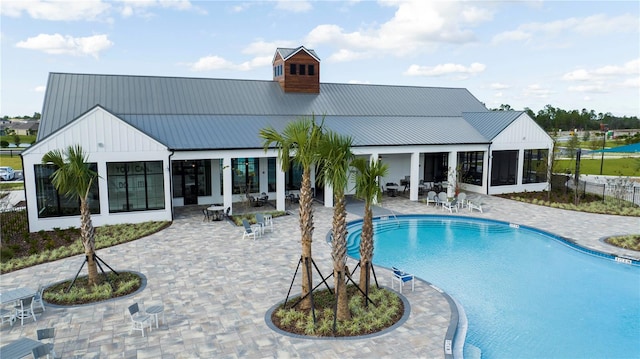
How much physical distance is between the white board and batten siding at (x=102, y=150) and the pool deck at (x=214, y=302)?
2.38 m

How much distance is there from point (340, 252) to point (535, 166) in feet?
75.3

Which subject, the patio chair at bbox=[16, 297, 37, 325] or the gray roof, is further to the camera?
the gray roof

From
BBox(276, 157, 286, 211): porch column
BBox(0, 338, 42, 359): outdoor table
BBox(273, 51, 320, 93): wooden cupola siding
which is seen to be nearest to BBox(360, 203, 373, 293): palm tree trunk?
BBox(0, 338, 42, 359): outdoor table

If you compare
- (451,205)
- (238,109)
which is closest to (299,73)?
(238,109)

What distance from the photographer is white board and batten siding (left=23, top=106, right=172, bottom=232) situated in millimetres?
17438

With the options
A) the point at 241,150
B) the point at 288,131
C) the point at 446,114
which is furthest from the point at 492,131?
the point at 288,131

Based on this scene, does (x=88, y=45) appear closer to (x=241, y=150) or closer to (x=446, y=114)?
(x=241, y=150)

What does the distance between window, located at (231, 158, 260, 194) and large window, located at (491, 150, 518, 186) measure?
49.0ft

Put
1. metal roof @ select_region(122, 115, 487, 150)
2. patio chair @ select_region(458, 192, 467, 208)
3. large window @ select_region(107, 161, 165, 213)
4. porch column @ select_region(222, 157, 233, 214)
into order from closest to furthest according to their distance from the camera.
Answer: large window @ select_region(107, 161, 165, 213) < porch column @ select_region(222, 157, 233, 214) < metal roof @ select_region(122, 115, 487, 150) < patio chair @ select_region(458, 192, 467, 208)

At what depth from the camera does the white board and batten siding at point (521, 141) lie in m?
26.8

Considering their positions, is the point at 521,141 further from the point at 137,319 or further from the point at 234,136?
the point at 137,319

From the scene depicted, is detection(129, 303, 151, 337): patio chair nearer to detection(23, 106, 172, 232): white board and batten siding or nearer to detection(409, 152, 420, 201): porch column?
detection(23, 106, 172, 232): white board and batten siding

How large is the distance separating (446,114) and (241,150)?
16441 millimetres

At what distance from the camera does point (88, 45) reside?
92.8 ft
